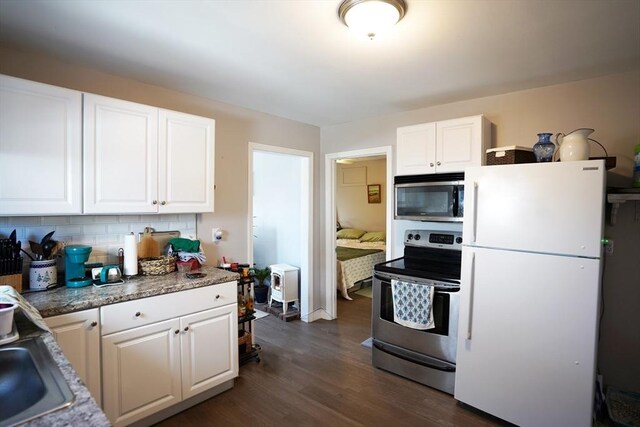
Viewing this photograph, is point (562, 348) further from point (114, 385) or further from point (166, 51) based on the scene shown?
point (166, 51)

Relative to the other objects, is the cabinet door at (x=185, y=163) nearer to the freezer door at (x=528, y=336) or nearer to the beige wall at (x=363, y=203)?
the freezer door at (x=528, y=336)

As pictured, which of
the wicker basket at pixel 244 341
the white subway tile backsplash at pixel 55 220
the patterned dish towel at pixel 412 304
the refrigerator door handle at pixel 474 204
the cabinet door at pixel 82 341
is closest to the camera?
the cabinet door at pixel 82 341

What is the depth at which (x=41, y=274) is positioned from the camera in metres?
1.91

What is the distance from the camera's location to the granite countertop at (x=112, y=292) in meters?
1.68

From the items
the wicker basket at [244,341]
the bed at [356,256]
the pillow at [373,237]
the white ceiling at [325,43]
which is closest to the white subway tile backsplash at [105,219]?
the white ceiling at [325,43]

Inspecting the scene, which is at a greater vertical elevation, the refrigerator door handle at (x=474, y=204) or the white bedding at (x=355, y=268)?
the refrigerator door handle at (x=474, y=204)

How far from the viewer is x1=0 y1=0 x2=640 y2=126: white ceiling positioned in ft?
5.11

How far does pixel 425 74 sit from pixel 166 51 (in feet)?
5.72

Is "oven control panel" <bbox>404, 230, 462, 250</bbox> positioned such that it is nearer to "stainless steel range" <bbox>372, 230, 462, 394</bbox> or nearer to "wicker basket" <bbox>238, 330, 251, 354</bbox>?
"stainless steel range" <bbox>372, 230, 462, 394</bbox>

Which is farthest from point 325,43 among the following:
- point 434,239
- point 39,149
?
point 434,239

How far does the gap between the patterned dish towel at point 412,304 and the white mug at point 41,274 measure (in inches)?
92.2

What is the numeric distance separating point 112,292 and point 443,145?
2.61 metres

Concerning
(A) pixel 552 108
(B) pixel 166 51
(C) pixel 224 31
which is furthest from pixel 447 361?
(B) pixel 166 51

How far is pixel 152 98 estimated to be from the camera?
256 centimetres
